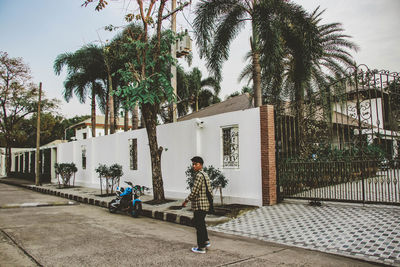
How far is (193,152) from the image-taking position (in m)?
11.3

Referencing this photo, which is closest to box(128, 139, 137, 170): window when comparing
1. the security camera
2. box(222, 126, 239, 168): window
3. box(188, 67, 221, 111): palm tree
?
the security camera

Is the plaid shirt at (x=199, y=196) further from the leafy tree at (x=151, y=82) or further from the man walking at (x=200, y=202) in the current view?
the leafy tree at (x=151, y=82)

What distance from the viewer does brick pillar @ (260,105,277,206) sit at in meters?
8.96

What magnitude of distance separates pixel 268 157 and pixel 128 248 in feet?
15.9

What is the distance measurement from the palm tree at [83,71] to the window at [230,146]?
14193 millimetres

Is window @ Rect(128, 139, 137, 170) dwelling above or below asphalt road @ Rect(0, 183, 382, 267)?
above

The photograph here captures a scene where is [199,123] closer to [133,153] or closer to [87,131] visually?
[133,153]

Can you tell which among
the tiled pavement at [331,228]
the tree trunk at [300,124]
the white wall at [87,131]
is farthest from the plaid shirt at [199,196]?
the white wall at [87,131]

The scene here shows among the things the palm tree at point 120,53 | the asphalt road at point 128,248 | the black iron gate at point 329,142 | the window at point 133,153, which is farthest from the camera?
the palm tree at point 120,53

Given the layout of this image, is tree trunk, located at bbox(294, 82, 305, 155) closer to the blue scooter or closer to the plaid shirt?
the plaid shirt

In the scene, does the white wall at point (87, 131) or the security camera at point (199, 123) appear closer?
the security camera at point (199, 123)

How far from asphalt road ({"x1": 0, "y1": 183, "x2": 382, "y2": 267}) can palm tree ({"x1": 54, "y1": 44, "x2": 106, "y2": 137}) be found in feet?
49.1

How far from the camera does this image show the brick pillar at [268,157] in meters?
8.96

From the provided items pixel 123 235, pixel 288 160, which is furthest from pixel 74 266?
pixel 288 160
